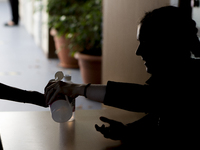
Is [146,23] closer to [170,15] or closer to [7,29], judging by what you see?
[170,15]

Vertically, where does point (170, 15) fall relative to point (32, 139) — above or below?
above

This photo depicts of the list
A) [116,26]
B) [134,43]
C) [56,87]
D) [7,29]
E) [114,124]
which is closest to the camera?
[114,124]

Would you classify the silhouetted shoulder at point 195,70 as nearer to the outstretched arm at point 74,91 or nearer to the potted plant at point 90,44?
the outstretched arm at point 74,91

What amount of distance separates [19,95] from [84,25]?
2.72 meters

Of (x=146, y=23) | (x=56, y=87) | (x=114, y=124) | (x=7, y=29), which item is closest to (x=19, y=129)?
(x=56, y=87)

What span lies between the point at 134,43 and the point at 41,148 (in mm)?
757

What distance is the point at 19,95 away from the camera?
1.13 m

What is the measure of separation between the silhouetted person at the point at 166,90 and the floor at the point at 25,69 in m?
1.89

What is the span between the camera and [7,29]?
820 centimetres

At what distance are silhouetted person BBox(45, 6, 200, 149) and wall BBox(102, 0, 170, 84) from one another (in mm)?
309

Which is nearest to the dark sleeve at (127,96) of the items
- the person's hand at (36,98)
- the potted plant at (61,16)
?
the person's hand at (36,98)

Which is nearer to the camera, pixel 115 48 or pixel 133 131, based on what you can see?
pixel 133 131

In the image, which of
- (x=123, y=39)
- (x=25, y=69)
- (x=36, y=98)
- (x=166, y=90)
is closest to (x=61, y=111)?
(x=36, y=98)

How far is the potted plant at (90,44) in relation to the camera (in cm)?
357
